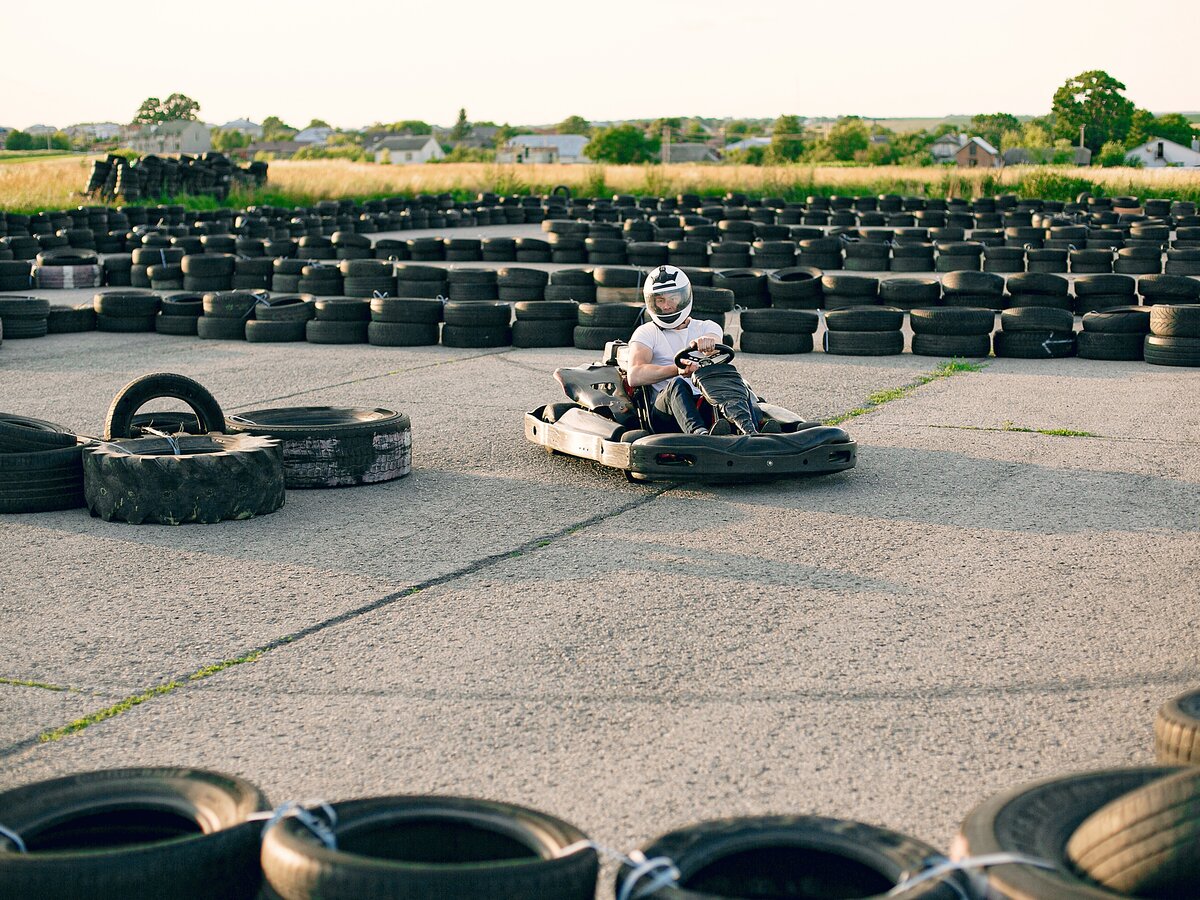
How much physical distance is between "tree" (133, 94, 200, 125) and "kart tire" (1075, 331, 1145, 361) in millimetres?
154611

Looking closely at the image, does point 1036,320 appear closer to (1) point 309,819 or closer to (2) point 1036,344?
(2) point 1036,344

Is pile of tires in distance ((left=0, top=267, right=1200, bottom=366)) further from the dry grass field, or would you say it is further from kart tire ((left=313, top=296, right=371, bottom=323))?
the dry grass field

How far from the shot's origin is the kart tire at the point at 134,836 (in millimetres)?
2627

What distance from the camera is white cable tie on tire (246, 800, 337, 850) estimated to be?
8.92 feet

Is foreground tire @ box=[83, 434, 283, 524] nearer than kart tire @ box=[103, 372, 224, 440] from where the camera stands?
Yes

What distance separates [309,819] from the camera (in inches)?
108

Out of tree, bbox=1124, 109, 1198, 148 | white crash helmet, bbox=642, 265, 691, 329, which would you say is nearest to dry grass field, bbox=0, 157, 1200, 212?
white crash helmet, bbox=642, 265, 691, 329

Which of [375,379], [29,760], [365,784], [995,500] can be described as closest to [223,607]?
[29,760]

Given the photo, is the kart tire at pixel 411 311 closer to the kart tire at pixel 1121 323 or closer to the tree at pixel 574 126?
the kart tire at pixel 1121 323

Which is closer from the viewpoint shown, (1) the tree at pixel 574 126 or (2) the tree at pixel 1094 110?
(2) the tree at pixel 1094 110

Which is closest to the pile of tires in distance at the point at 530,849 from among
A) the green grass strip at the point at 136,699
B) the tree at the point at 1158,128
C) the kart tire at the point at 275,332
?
the green grass strip at the point at 136,699

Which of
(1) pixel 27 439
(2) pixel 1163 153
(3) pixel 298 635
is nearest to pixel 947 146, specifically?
(2) pixel 1163 153

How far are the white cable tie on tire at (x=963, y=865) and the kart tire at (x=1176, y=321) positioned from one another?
9206mm

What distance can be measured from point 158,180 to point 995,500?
29164mm
